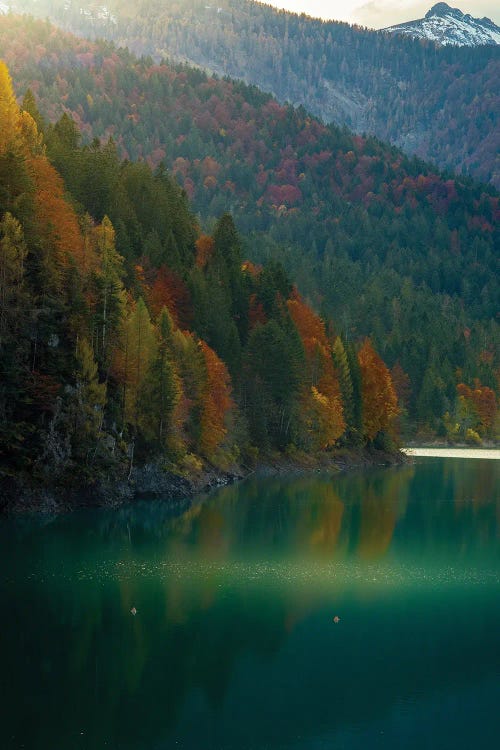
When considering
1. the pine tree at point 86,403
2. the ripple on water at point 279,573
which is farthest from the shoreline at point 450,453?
the ripple on water at point 279,573

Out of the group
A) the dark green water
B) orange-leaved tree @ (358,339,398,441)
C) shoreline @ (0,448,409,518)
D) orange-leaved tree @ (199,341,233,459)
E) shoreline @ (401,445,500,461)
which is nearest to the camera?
the dark green water

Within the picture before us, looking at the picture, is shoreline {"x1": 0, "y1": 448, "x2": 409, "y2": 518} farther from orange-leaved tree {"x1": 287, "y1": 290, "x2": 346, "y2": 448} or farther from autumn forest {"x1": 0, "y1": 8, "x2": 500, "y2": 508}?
orange-leaved tree {"x1": 287, "y1": 290, "x2": 346, "y2": 448}

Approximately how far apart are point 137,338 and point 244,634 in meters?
46.8

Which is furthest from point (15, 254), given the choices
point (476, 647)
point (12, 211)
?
point (476, 647)

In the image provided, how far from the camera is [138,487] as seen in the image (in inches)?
3433

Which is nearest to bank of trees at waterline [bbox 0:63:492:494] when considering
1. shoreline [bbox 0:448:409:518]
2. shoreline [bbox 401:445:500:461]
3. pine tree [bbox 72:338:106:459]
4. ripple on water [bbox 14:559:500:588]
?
pine tree [bbox 72:338:106:459]

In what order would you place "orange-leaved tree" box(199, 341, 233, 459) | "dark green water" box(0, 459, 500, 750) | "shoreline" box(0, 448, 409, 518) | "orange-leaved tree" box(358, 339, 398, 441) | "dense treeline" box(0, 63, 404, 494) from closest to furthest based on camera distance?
"dark green water" box(0, 459, 500, 750), "shoreline" box(0, 448, 409, 518), "dense treeline" box(0, 63, 404, 494), "orange-leaved tree" box(199, 341, 233, 459), "orange-leaved tree" box(358, 339, 398, 441)

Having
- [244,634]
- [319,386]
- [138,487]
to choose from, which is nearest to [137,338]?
[138,487]

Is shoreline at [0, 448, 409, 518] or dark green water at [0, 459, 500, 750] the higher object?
dark green water at [0, 459, 500, 750]

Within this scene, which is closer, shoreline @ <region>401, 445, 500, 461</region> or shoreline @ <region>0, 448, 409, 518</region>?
shoreline @ <region>0, 448, 409, 518</region>

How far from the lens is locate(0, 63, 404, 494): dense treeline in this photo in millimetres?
75875

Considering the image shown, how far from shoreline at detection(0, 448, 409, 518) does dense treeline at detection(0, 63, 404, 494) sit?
1.45 metres

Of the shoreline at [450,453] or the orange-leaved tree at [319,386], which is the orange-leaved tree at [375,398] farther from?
the shoreline at [450,453]

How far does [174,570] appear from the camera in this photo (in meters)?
59.4
